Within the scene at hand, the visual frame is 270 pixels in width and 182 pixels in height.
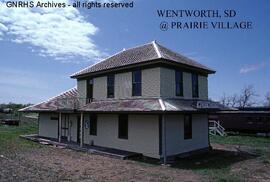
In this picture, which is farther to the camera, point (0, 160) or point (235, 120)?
point (235, 120)

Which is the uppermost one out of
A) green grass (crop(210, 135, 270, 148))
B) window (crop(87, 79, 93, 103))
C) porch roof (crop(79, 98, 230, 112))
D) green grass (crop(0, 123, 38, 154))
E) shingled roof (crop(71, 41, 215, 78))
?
shingled roof (crop(71, 41, 215, 78))

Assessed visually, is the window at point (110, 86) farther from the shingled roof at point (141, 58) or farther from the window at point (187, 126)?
the window at point (187, 126)

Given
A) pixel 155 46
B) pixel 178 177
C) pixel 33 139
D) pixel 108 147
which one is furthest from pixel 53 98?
pixel 178 177

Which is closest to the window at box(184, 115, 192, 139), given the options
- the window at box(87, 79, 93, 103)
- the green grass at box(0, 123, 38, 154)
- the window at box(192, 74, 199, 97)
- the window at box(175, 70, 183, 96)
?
the window at box(175, 70, 183, 96)

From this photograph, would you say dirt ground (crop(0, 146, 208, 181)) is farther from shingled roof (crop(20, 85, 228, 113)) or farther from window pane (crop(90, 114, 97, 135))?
window pane (crop(90, 114, 97, 135))

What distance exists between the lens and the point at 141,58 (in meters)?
20.3

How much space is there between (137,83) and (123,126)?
295 cm

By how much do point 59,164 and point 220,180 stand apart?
25.0ft

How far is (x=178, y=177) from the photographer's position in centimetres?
1315

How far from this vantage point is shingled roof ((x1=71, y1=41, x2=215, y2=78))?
1952 cm

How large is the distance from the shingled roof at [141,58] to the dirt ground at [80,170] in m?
6.32

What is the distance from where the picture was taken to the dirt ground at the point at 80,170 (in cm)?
1242

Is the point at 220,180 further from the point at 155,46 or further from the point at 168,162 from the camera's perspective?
the point at 155,46

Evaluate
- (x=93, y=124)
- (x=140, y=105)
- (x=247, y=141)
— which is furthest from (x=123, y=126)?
(x=247, y=141)
